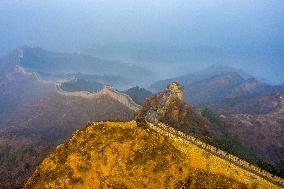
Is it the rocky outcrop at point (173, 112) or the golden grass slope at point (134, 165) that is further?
the rocky outcrop at point (173, 112)

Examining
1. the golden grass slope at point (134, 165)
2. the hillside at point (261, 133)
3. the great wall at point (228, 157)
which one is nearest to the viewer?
the golden grass slope at point (134, 165)

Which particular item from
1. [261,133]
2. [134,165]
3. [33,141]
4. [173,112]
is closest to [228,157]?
[134,165]

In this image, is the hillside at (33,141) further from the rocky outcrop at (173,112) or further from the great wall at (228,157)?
the great wall at (228,157)

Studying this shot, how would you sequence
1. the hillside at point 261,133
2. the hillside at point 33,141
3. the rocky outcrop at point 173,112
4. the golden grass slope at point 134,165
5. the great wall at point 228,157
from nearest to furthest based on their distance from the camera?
the golden grass slope at point 134,165
the great wall at point 228,157
the rocky outcrop at point 173,112
the hillside at point 33,141
the hillside at point 261,133

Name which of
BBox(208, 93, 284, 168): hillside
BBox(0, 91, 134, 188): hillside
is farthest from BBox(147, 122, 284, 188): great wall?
BBox(208, 93, 284, 168): hillside

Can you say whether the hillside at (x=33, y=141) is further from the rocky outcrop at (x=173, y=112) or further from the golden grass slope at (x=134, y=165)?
the golden grass slope at (x=134, y=165)

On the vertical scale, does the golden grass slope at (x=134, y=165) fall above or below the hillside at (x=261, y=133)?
above

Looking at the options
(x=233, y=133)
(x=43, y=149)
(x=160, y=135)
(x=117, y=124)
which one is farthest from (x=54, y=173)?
(x=233, y=133)

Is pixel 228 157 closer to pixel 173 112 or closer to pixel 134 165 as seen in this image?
pixel 134 165

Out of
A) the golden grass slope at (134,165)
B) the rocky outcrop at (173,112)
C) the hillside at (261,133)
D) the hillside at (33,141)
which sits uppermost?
the golden grass slope at (134,165)

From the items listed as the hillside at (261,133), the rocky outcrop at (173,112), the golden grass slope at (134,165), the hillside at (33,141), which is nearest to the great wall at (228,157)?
the golden grass slope at (134,165)
